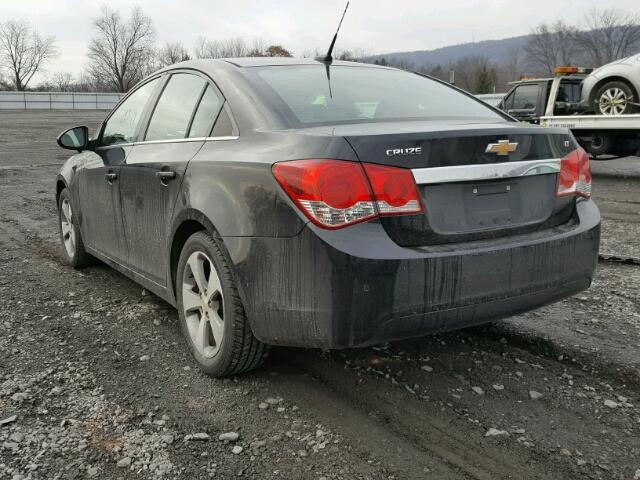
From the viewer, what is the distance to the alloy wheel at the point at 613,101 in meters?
10.9

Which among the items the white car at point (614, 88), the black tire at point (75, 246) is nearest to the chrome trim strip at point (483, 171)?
the black tire at point (75, 246)

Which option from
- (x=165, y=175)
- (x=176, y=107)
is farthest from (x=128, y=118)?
(x=165, y=175)

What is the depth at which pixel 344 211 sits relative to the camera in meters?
2.47

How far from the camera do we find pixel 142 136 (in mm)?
3982

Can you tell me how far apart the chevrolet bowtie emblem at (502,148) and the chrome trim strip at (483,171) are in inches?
2.0

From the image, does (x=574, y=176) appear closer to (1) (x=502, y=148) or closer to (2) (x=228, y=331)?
(1) (x=502, y=148)

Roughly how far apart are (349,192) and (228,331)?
37.2 inches

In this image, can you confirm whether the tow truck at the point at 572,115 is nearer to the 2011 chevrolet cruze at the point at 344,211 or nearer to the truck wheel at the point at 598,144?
the truck wheel at the point at 598,144

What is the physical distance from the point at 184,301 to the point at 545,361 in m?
1.93

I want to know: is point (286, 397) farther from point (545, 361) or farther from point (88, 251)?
point (88, 251)

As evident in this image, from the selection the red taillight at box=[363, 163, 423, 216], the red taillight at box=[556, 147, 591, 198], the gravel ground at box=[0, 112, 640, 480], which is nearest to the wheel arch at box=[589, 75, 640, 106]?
the gravel ground at box=[0, 112, 640, 480]

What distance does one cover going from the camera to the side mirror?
462 cm

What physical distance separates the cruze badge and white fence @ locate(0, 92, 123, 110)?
49115 mm

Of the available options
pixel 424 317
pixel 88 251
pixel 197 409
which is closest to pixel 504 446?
pixel 424 317
